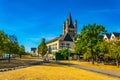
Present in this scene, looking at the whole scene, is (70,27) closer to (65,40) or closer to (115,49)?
(65,40)

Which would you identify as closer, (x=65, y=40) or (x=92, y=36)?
(x=92, y=36)

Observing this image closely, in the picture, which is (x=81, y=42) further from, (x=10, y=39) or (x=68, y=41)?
(x=68, y=41)

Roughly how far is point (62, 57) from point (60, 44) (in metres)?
23.6

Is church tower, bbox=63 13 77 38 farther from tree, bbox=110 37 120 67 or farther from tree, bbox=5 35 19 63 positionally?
tree, bbox=110 37 120 67

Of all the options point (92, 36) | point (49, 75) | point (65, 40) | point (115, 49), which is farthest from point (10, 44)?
point (65, 40)

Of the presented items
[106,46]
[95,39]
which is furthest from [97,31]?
[106,46]

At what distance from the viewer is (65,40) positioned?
136500mm

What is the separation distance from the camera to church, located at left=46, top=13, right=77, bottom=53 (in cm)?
13525

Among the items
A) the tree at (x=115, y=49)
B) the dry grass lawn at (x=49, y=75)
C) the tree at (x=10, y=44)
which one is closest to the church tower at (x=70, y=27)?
the tree at (x=10, y=44)

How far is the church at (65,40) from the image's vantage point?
13525 centimetres

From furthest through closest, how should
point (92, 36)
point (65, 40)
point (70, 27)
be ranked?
point (70, 27)
point (65, 40)
point (92, 36)

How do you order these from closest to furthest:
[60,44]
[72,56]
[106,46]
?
[106,46]
[72,56]
[60,44]

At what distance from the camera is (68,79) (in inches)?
925

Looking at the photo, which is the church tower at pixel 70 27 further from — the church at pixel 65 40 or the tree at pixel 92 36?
the tree at pixel 92 36
